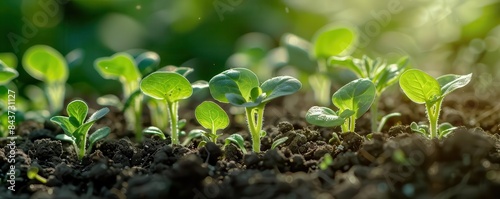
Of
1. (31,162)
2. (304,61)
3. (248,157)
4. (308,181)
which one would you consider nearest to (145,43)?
(304,61)

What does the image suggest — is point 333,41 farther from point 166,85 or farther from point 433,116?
point 166,85

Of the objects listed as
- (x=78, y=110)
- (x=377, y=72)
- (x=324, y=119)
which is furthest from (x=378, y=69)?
(x=78, y=110)

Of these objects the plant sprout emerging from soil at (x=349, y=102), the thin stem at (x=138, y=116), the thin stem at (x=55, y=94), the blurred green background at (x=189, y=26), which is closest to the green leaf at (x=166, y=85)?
the plant sprout emerging from soil at (x=349, y=102)

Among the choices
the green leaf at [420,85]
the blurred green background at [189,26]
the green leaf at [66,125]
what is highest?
the blurred green background at [189,26]

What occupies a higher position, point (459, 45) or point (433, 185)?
point (459, 45)

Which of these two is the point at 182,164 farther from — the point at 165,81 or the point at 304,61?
the point at 304,61

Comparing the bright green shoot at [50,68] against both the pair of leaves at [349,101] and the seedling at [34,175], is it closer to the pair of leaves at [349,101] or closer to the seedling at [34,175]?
the seedling at [34,175]

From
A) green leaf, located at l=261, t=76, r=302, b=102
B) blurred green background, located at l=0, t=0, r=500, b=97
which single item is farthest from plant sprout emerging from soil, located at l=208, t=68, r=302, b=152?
blurred green background, located at l=0, t=0, r=500, b=97
